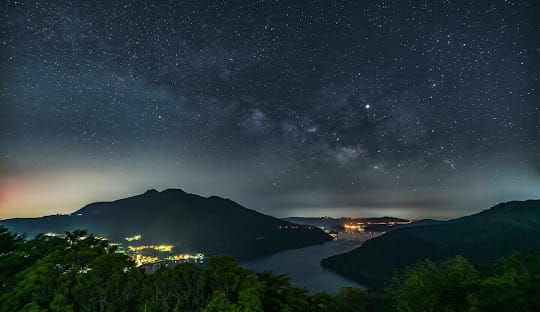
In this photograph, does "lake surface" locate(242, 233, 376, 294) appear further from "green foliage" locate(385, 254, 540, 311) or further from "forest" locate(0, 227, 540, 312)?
"forest" locate(0, 227, 540, 312)

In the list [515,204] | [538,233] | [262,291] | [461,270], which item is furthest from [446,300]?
[515,204]

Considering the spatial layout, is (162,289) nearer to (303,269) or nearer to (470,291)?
(470,291)

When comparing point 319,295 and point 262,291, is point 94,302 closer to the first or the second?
point 262,291

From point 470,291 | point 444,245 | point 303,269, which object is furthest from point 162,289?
point 444,245

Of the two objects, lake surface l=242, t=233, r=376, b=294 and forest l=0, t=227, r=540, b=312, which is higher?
forest l=0, t=227, r=540, b=312

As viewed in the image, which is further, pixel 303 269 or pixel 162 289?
pixel 303 269

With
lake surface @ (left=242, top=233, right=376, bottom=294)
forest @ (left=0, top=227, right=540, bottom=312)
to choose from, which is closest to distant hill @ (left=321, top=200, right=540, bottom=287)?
lake surface @ (left=242, top=233, right=376, bottom=294)

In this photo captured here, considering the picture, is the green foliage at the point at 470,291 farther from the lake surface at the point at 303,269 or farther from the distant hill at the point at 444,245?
the distant hill at the point at 444,245

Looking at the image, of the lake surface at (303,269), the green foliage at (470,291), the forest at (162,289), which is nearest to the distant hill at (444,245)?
the lake surface at (303,269)
